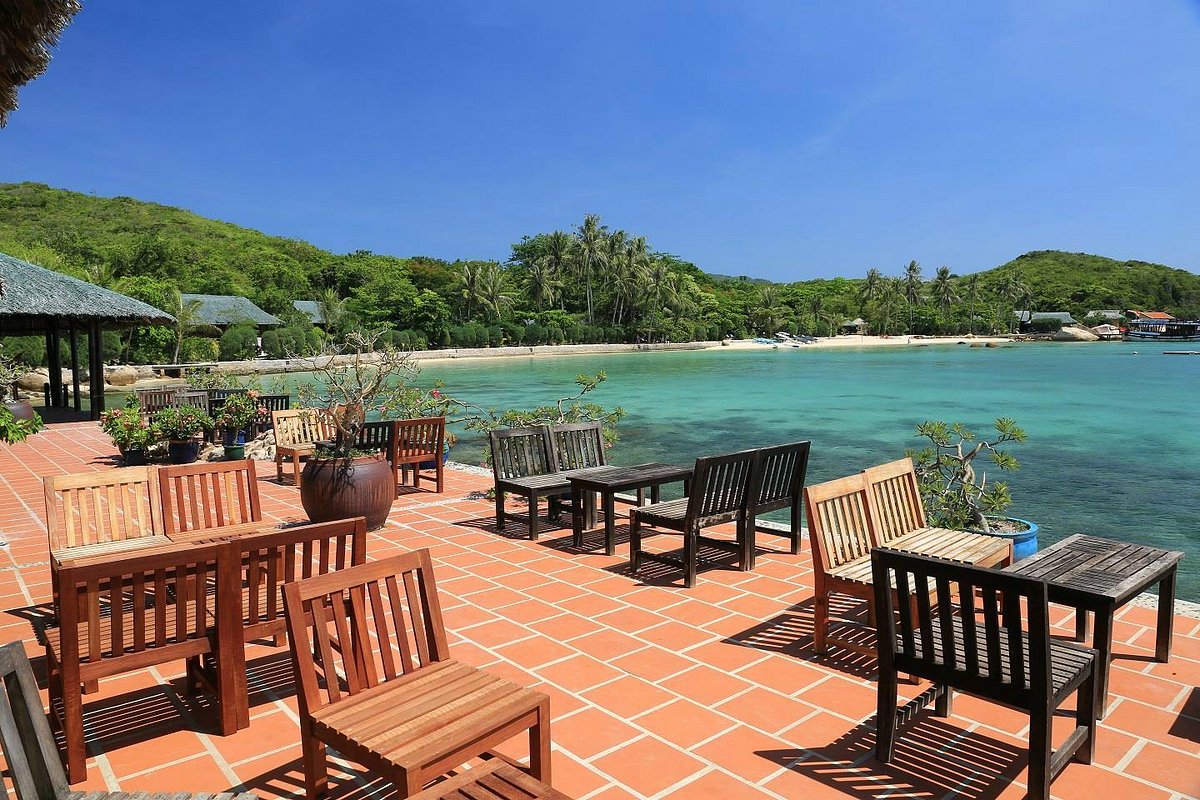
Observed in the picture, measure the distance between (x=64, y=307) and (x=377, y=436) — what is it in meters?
11.3

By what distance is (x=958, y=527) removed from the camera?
5.75m

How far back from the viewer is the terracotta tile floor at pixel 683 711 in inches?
109

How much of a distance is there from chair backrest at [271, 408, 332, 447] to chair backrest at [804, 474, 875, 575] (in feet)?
24.1

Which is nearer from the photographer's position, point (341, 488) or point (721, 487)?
point (721, 487)

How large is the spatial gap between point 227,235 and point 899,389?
79.0 m

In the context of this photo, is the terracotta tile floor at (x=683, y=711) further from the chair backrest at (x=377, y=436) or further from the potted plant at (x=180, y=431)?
the potted plant at (x=180, y=431)

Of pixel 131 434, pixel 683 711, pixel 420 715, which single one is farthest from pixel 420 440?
pixel 420 715

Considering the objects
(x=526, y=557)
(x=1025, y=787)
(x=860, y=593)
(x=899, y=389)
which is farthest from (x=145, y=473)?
(x=899, y=389)

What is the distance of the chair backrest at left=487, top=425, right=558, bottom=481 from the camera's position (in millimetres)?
6671

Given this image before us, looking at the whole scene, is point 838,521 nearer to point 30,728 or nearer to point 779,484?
point 779,484

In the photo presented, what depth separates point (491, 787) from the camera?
206cm

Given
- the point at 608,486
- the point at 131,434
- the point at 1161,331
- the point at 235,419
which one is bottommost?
the point at 131,434

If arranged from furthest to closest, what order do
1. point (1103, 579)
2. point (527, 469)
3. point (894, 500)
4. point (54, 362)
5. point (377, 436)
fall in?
point (54, 362), point (377, 436), point (527, 469), point (894, 500), point (1103, 579)

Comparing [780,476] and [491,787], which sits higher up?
[780,476]
